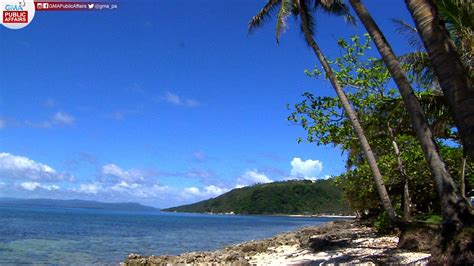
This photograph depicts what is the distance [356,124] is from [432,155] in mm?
5808

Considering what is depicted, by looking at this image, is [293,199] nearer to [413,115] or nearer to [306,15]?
[306,15]

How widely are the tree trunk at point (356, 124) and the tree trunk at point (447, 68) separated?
6344 millimetres

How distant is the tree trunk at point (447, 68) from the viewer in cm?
756

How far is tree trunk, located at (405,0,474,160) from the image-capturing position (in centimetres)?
756

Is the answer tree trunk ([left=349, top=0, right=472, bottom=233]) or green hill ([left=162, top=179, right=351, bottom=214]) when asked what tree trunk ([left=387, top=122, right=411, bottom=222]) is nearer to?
tree trunk ([left=349, top=0, right=472, bottom=233])

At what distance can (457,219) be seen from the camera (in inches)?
322

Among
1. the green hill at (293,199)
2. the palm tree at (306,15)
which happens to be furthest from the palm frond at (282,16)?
the green hill at (293,199)

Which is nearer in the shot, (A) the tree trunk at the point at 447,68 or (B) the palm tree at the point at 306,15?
(A) the tree trunk at the point at 447,68

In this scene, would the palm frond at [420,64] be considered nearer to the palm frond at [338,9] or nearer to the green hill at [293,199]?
the palm frond at [338,9]

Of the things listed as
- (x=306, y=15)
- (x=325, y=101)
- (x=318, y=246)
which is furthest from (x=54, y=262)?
(x=306, y=15)

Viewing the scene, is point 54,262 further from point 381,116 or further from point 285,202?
point 285,202

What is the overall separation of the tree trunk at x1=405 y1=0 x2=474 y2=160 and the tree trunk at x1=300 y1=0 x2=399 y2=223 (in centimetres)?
634

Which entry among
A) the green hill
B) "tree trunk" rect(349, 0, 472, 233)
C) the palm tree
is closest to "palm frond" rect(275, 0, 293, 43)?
the palm tree

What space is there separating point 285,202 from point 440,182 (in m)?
164
